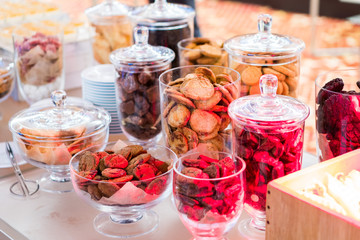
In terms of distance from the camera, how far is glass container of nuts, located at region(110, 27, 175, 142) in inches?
44.9

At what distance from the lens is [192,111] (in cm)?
96

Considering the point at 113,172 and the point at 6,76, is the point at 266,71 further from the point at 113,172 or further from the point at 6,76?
the point at 6,76

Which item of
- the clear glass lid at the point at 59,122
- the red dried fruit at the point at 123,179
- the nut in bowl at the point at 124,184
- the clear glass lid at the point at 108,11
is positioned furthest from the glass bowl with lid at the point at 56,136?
the clear glass lid at the point at 108,11

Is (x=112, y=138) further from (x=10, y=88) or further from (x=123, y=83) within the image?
(x=10, y=88)

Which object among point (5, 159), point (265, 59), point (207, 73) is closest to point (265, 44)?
point (265, 59)

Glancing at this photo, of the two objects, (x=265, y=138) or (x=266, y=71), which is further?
(x=266, y=71)

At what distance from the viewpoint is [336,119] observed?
3.09 feet

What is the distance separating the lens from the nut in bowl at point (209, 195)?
0.78m

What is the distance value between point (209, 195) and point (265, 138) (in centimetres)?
13

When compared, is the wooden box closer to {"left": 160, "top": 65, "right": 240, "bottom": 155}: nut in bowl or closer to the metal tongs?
{"left": 160, "top": 65, "right": 240, "bottom": 155}: nut in bowl

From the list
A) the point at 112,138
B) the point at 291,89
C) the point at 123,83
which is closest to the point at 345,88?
the point at 291,89

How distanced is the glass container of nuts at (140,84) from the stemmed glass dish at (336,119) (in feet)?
1.16

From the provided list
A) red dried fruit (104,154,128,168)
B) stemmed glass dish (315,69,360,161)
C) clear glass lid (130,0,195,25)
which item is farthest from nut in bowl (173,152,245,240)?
clear glass lid (130,0,195,25)

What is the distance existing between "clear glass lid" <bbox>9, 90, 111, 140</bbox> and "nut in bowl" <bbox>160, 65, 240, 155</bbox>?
0.18 meters
